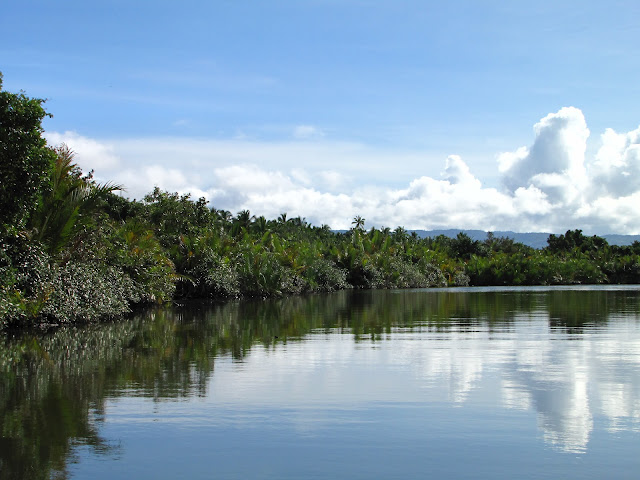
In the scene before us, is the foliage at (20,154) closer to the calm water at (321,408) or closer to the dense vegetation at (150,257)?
the dense vegetation at (150,257)

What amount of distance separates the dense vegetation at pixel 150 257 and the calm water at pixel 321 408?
9.58 ft

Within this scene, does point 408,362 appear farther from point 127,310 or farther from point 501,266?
point 501,266

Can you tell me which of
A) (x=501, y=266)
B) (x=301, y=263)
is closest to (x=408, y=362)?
(x=301, y=263)

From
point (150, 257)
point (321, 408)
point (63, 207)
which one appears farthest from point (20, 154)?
point (150, 257)

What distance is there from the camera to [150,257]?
24609 mm

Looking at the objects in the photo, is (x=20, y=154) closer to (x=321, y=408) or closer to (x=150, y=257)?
(x=321, y=408)

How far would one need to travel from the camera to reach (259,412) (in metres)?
7.33

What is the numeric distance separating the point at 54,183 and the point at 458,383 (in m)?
12.2

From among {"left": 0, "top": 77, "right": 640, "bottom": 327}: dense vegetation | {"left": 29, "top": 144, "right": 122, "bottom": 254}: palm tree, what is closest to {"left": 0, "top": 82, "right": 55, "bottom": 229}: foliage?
{"left": 0, "top": 77, "right": 640, "bottom": 327}: dense vegetation

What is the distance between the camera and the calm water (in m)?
5.52

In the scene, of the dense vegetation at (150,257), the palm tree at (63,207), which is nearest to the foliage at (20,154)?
the dense vegetation at (150,257)

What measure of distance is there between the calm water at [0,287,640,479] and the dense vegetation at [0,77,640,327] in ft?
9.58

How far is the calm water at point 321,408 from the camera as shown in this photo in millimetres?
5520

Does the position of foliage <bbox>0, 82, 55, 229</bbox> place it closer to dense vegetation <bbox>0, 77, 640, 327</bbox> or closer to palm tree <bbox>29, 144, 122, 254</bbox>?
dense vegetation <bbox>0, 77, 640, 327</bbox>
